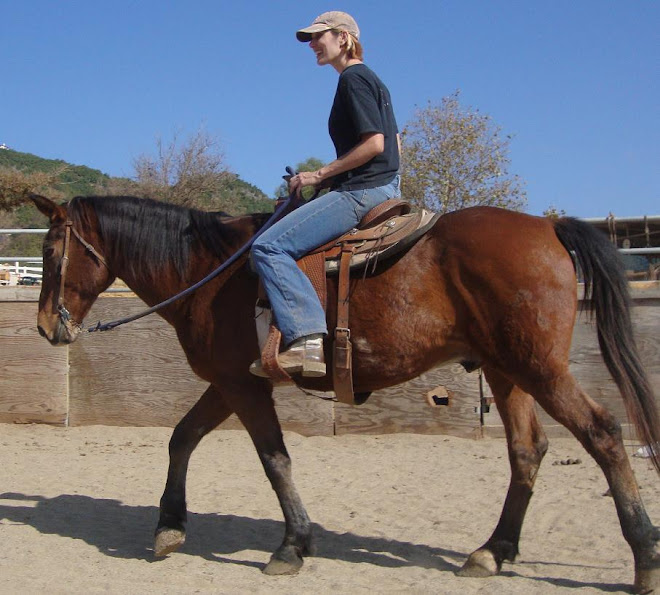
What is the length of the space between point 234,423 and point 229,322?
12.1 ft

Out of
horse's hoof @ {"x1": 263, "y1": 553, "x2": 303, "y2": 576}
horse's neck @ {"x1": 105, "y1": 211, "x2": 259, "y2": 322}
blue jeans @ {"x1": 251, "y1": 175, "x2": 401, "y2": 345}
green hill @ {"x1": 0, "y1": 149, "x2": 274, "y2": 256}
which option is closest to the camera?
blue jeans @ {"x1": 251, "y1": 175, "x2": 401, "y2": 345}

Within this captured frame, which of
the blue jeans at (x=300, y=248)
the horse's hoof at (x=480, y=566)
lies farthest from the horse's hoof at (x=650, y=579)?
the blue jeans at (x=300, y=248)

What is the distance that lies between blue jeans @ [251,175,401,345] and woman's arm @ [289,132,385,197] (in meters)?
0.14

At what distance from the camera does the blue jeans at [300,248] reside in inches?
160

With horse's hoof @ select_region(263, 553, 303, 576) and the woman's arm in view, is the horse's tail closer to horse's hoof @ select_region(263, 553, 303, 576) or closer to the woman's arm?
the woman's arm

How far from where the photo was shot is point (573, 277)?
3.99 m

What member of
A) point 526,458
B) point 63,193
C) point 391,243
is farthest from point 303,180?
point 63,193

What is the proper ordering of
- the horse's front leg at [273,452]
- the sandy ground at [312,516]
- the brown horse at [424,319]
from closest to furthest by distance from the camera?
the brown horse at [424,319] < the sandy ground at [312,516] < the horse's front leg at [273,452]

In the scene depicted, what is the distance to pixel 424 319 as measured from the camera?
4.06 meters

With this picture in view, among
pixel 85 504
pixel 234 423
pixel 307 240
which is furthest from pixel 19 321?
pixel 307 240

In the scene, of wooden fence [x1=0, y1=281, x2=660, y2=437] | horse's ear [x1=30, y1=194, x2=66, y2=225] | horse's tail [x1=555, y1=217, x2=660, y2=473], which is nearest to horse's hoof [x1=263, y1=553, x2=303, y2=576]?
horse's tail [x1=555, y1=217, x2=660, y2=473]

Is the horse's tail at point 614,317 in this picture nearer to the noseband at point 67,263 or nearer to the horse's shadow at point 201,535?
the horse's shadow at point 201,535

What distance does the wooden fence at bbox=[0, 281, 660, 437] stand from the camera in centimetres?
750

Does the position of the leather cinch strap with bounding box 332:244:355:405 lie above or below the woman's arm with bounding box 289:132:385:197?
below
